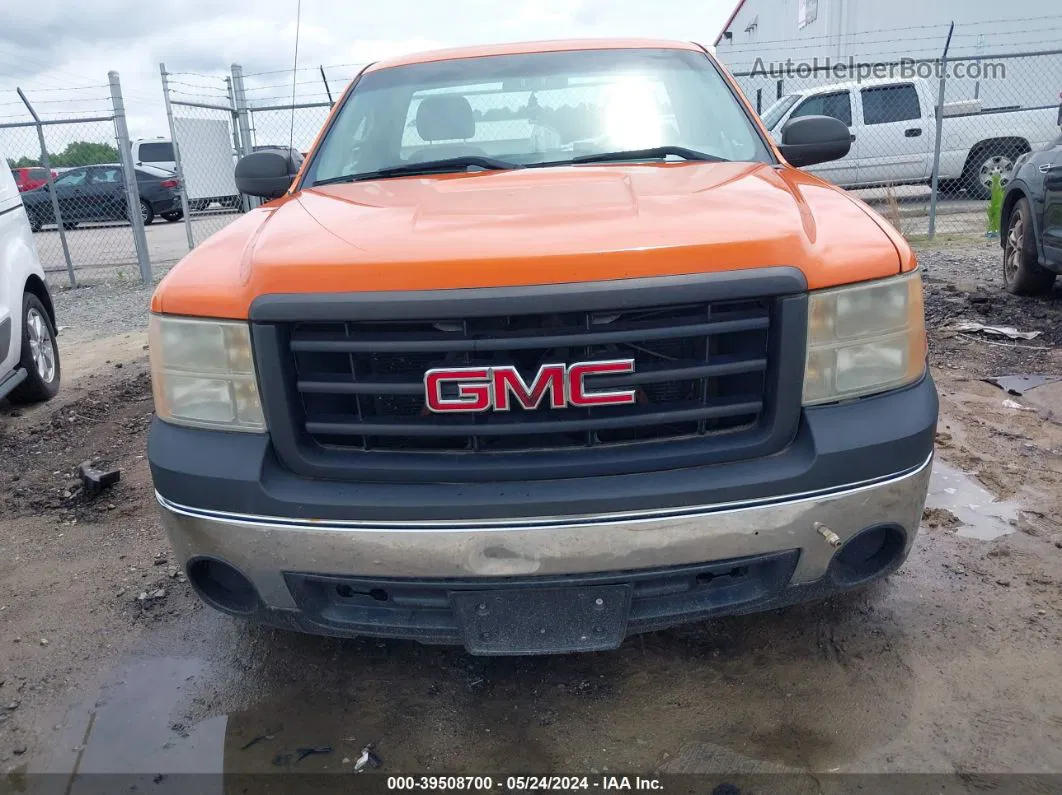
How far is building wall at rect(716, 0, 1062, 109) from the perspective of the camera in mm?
16266

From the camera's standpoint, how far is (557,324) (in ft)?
6.47

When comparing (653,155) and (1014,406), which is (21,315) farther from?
(1014,406)

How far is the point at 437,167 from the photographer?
3084 mm

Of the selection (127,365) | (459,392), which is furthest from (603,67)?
(127,365)

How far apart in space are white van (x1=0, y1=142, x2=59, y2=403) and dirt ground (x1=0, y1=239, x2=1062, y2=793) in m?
1.76

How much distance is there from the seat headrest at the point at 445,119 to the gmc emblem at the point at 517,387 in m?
1.70

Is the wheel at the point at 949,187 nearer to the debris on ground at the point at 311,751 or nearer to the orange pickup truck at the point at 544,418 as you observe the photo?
the orange pickup truck at the point at 544,418

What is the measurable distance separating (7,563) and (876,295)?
3.29 meters

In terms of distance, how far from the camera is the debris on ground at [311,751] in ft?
7.26

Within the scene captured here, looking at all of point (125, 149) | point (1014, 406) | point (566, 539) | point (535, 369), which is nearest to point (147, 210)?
point (125, 149)

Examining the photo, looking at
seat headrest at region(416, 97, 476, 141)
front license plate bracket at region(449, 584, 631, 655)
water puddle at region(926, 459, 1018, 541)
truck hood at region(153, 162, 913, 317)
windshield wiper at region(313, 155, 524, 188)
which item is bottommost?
water puddle at region(926, 459, 1018, 541)

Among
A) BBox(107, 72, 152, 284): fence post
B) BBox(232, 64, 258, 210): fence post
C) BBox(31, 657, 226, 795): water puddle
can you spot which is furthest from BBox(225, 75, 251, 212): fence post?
BBox(31, 657, 226, 795): water puddle

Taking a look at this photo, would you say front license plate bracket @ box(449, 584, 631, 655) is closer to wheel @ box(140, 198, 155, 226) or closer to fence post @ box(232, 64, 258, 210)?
fence post @ box(232, 64, 258, 210)

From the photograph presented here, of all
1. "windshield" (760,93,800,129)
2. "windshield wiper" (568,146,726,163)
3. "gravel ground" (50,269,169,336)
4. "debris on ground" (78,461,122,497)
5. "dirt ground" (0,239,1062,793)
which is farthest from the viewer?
"windshield" (760,93,800,129)
